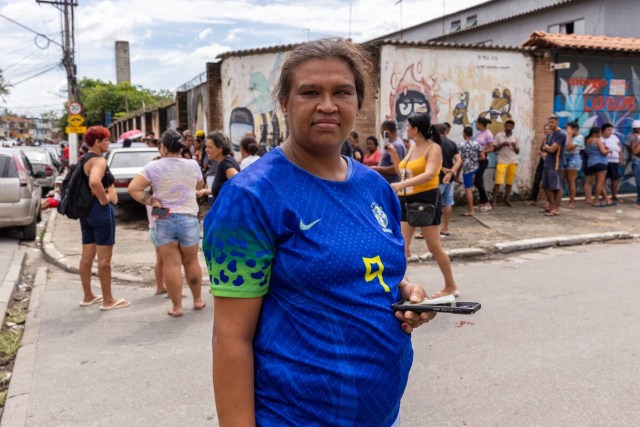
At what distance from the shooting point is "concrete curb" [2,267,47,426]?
3.79m

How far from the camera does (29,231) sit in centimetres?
1059

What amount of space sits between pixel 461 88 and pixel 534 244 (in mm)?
4827

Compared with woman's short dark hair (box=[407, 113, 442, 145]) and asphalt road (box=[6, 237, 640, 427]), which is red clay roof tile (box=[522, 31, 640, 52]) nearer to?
asphalt road (box=[6, 237, 640, 427])

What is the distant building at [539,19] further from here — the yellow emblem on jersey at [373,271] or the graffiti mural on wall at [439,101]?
the yellow emblem on jersey at [373,271]

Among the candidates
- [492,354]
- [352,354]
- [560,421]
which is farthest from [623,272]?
[352,354]

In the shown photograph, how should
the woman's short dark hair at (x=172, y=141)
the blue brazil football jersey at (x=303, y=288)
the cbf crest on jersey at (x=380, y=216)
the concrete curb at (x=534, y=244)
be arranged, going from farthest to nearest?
the concrete curb at (x=534, y=244)
the woman's short dark hair at (x=172, y=141)
the cbf crest on jersey at (x=380, y=216)
the blue brazil football jersey at (x=303, y=288)

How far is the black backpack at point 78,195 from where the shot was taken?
586cm

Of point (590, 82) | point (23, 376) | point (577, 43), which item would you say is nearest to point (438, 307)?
point (23, 376)

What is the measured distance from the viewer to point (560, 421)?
359 centimetres

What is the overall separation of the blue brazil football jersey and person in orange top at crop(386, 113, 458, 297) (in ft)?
14.4

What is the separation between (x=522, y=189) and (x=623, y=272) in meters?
6.45

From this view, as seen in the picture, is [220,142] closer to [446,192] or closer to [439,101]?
[446,192]

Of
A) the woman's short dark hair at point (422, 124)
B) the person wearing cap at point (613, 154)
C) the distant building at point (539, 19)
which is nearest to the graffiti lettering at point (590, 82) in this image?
the person wearing cap at point (613, 154)

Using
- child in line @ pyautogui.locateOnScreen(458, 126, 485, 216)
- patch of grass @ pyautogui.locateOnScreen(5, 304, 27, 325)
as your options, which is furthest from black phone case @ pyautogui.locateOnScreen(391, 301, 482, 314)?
child in line @ pyautogui.locateOnScreen(458, 126, 485, 216)
